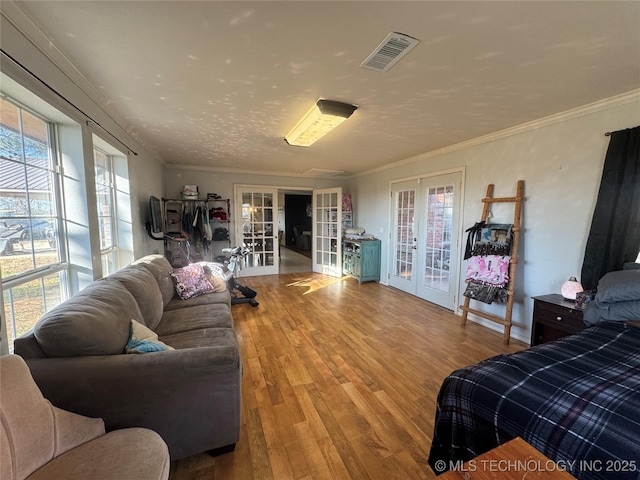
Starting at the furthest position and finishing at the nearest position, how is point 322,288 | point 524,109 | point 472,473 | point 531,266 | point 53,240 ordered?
point 322,288 → point 531,266 → point 524,109 → point 53,240 → point 472,473

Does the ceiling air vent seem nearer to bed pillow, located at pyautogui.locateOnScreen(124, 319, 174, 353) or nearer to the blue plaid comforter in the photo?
the blue plaid comforter

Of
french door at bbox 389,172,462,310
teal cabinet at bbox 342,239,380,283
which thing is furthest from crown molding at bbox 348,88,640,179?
teal cabinet at bbox 342,239,380,283

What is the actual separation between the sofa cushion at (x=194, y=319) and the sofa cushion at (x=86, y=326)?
0.46 meters

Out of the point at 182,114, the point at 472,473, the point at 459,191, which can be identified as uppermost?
the point at 182,114

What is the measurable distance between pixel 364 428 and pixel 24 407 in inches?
64.7

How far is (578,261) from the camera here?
8.09 feet

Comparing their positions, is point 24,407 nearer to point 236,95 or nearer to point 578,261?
point 236,95

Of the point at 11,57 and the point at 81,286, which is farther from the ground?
the point at 11,57

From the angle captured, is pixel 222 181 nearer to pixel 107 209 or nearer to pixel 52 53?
pixel 107 209

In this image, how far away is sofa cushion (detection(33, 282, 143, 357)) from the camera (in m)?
1.25

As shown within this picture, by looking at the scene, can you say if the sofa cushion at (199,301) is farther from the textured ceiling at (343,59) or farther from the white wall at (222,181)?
the white wall at (222,181)

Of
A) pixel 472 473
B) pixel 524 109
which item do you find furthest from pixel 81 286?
pixel 524 109

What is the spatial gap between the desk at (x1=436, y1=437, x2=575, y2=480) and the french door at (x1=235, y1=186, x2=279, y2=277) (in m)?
5.22

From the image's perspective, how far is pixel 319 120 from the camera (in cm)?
246
